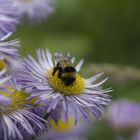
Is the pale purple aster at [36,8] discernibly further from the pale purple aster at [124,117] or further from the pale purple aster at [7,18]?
the pale purple aster at [7,18]

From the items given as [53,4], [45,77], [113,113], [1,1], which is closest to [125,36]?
[53,4]

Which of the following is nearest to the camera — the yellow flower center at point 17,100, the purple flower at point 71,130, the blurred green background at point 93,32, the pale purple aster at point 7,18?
the yellow flower center at point 17,100

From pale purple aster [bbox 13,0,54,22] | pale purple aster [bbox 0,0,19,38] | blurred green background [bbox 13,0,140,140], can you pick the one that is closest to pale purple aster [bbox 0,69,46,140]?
pale purple aster [bbox 0,0,19,38]

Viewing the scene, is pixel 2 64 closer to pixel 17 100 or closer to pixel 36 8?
pixel 17 100

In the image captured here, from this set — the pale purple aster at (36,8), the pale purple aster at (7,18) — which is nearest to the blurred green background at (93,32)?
the pale purple aster at (36,8)

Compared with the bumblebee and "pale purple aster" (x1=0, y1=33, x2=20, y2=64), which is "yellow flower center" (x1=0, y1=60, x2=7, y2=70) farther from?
the bumblebee

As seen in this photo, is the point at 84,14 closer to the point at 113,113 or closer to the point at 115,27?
the point at 115,27
